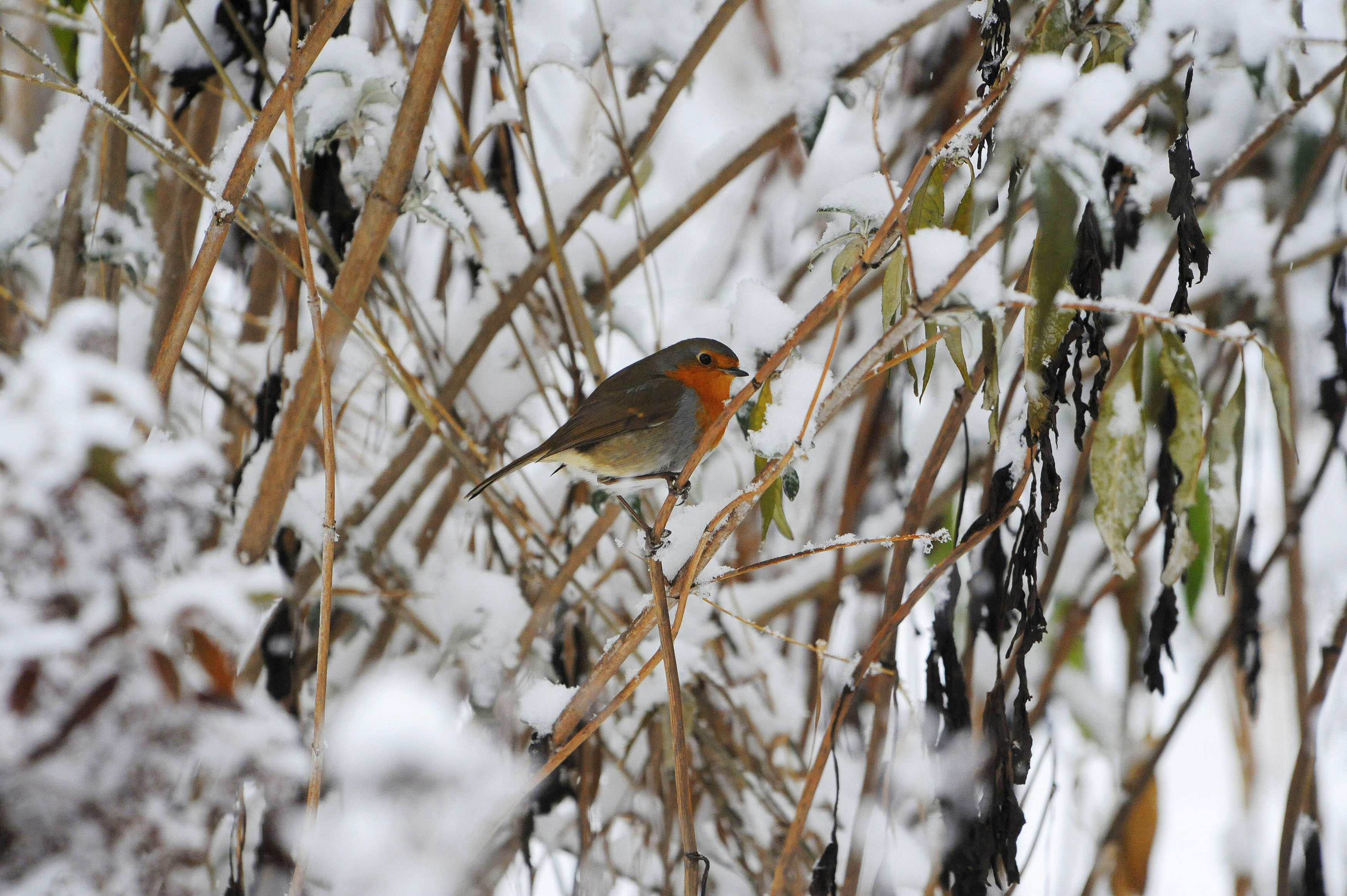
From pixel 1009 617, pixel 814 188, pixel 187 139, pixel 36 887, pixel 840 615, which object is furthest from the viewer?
pixel 840 615

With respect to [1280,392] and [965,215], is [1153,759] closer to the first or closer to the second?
[1280,392]

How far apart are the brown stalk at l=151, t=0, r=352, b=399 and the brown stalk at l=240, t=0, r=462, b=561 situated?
0.17m

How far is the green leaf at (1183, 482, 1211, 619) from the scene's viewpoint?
4.89 ft

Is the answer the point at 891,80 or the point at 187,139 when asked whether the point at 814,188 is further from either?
the point at 187,139

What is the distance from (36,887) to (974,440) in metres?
1.64

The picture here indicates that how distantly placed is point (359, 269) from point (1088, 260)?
1022 mm

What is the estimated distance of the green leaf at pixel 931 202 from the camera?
118cm

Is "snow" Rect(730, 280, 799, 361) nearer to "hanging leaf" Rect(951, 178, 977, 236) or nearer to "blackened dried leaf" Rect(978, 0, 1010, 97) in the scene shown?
"hanging leaf" Rect(951, 178, 977, 236)

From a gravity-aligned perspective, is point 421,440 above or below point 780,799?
above

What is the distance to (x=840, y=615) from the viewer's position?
2791mm

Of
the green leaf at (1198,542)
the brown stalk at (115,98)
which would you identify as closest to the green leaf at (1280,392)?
the green leaf at (1198,542)

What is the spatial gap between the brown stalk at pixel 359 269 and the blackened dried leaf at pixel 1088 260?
838 millimetres

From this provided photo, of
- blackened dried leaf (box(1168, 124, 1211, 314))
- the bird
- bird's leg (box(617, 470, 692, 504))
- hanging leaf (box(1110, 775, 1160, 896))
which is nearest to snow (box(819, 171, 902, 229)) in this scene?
blackened dried leaf (box(1168, 124, 1211, 314))

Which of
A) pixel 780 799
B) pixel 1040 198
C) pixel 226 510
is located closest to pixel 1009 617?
pixel 1040 198
